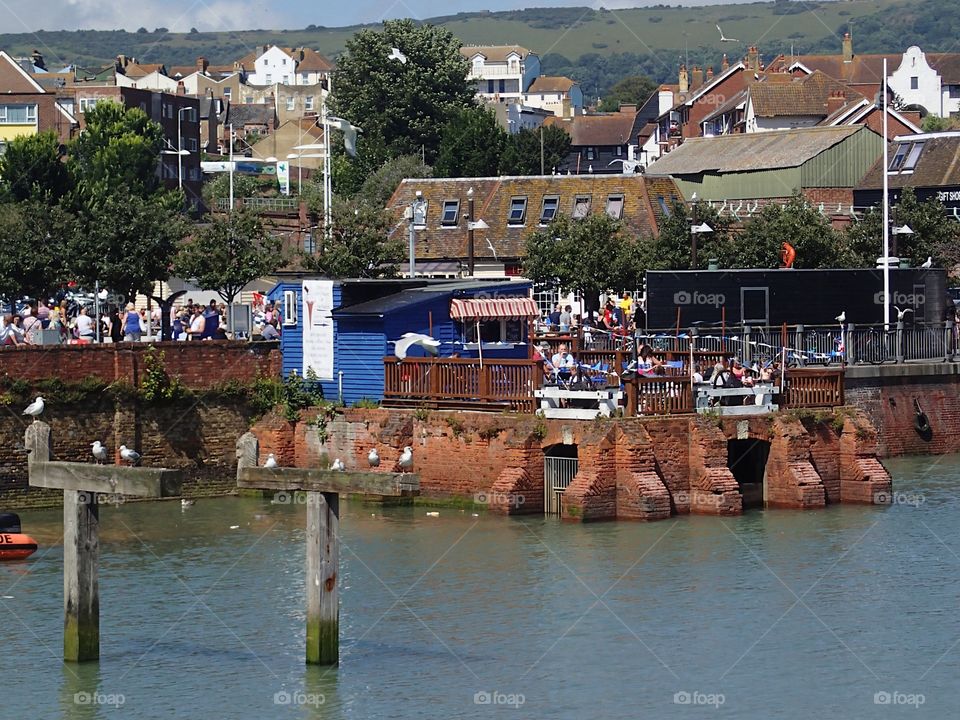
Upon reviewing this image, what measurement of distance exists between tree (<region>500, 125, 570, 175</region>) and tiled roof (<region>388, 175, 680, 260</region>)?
3889cm

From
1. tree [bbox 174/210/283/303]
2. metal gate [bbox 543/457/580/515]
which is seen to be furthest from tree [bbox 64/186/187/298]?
metal gate [bbox 543/457/580/515]

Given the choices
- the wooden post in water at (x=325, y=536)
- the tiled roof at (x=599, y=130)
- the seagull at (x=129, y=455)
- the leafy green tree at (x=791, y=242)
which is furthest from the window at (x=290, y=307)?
the tiled roof at (x=599, y=130)

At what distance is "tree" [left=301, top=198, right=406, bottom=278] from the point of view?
201ft

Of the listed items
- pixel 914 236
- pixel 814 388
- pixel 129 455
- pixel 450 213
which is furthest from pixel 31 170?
pixel 814 388

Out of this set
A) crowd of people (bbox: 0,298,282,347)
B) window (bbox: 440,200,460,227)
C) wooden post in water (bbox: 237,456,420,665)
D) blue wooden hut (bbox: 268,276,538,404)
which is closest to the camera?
wooden post in water (bbox: 237,456,420,665)

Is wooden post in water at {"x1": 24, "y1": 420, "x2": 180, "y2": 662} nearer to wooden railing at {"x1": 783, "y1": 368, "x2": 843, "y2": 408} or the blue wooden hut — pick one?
the blue wooden hut

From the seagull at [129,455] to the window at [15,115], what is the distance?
8839 cm

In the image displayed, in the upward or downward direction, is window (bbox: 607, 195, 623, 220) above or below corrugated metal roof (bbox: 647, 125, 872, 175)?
below

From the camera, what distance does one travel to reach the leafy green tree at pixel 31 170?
102000 mm

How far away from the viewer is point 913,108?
6383 inches

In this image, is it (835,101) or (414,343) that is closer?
(414,343)

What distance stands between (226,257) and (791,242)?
1923 cm

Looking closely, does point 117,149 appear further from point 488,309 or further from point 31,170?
point 488,309

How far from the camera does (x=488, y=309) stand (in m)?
45.6
